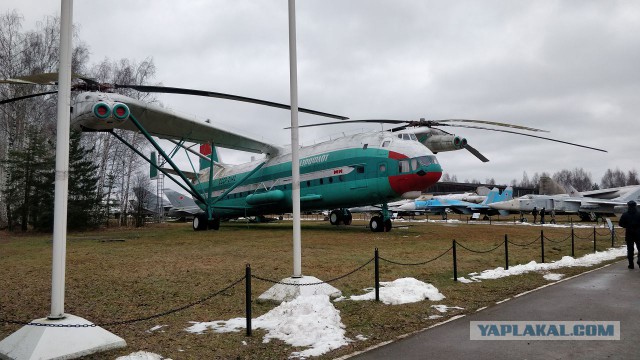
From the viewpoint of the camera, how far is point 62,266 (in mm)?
5133

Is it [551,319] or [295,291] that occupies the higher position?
[295,291]

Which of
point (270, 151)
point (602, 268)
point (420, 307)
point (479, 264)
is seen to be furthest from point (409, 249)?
point (270, 151)

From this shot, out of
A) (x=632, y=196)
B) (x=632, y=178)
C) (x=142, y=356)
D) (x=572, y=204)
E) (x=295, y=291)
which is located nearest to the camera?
(x=142, y=356)

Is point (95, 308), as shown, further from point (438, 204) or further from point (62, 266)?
point (438, 204)

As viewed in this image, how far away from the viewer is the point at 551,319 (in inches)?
245

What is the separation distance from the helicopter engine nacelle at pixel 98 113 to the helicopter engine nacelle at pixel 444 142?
1370 centimetres

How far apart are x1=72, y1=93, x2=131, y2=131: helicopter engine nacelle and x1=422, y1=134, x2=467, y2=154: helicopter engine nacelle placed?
13.7 metres

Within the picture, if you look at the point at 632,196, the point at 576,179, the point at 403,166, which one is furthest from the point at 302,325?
the point at 576,179

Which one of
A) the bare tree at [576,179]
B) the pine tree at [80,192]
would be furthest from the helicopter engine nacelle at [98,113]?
the bare tree at [576,179]

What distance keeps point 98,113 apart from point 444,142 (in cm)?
1509

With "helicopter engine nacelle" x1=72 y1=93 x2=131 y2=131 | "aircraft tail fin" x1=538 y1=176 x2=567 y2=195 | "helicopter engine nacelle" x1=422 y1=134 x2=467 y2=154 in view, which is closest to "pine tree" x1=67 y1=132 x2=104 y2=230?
"helicopter engine nacelle" x1=72 y1=93 x2=131 y2=131

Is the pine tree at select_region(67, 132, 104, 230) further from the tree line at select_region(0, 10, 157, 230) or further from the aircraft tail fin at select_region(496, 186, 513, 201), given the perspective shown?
the aircraft tail fin at select_region(496, 186, 513, 201)

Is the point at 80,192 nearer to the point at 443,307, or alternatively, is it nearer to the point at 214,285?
the point at 214,285

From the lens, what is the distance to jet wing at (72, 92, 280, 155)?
53.1ft
